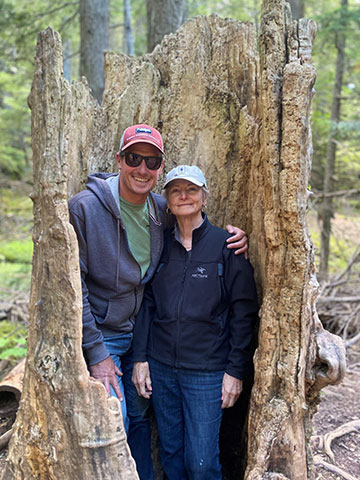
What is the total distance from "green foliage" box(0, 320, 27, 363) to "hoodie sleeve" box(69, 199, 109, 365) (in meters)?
2.82

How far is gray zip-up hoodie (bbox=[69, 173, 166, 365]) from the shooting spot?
2.83 metres

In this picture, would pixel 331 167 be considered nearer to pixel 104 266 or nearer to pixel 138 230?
pixel 138 230

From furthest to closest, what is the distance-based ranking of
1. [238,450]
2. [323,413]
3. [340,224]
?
[340,224], [323,413], [238,450]

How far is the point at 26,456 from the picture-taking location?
2592 millimetres

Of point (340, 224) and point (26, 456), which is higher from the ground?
point (340, 224)

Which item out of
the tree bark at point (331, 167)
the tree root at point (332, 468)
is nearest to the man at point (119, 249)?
the tree root at point (332, 468)

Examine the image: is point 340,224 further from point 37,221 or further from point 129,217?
point 37,221

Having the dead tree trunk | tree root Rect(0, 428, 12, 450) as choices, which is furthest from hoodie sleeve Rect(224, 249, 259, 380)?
tree root Rect(0, 428, 12, 450)

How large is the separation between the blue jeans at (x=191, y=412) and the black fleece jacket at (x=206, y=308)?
11 cm

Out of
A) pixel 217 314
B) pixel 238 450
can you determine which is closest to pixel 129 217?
pixel 217 314

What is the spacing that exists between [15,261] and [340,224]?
9644mm

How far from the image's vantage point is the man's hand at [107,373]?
9.35 feet

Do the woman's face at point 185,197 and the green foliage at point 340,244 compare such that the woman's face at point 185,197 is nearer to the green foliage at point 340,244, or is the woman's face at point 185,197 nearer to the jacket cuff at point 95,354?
the jacket cuff at point 95,354

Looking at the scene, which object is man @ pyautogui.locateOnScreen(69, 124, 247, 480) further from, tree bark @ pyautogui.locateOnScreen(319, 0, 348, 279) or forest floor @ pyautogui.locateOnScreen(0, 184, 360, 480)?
tree bark @ pyautogui.locateOnScreen(319, 0, 348, 279)
